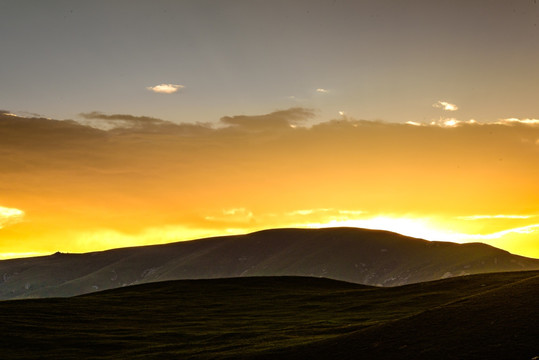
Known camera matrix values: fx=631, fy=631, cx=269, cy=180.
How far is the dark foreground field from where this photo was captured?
4903 cm

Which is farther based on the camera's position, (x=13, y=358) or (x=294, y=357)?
(x=13, y=358)

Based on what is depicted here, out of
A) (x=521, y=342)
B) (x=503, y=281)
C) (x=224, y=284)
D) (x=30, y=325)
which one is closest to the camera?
(x=521, y=342)

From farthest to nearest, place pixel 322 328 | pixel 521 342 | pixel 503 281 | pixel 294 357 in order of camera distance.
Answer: pixel 503 281, pixel 322 328, pixel 294 357, pixel 521 342

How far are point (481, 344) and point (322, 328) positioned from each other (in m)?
27.7

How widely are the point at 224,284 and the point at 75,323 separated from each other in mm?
49200

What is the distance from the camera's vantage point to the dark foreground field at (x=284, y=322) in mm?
49031

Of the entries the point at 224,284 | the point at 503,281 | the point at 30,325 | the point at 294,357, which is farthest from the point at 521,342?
the point at 224,284

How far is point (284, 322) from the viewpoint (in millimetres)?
81062

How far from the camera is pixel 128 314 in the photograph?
319 feet

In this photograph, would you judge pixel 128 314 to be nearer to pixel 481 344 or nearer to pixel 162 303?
pixel 162 303

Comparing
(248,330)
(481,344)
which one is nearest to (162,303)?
(248,330)

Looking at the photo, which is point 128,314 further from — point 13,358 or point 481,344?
point 481,344

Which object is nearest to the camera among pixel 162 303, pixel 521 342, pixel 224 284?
pixel 521 342

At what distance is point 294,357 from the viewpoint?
53125 mm
